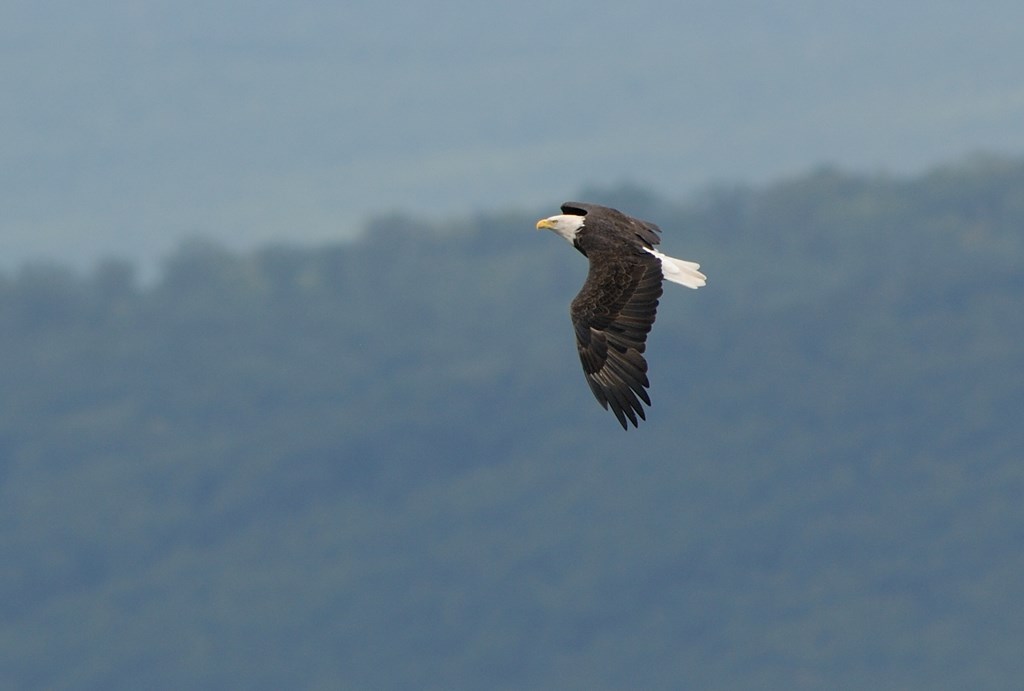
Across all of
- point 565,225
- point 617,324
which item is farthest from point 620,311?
point 565,225

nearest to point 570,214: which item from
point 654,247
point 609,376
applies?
point 654,247

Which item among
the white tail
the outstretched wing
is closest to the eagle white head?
the white tail

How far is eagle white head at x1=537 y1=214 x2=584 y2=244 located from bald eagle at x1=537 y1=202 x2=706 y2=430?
38.3 inches

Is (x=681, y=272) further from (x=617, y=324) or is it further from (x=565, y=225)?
(x=565, y=225)

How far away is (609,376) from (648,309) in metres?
0.96

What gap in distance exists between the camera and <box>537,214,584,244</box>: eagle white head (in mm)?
29859

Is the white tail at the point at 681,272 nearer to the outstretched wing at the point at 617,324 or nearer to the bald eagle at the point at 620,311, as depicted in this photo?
the bald eagle at the point at 620,311

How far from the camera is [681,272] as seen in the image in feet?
92.6

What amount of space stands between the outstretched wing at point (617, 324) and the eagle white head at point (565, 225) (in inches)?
77.4

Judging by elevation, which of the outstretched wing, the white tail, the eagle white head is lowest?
the outstretched wing

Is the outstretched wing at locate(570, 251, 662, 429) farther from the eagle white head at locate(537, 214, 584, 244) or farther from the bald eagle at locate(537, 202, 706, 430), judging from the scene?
the eagle white head at locate(537, 214, 584, 244)

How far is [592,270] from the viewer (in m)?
28.3

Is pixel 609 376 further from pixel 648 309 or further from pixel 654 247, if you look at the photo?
pixel 654 247

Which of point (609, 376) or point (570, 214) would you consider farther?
point (570, 214)
